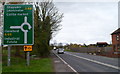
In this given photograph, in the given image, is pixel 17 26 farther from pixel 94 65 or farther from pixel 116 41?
pixel 116 41

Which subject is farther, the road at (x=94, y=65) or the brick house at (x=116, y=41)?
the brick house at (x=116, y=41)

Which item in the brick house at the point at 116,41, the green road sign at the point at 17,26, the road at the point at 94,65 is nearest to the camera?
the green road sign at the point at 17,26

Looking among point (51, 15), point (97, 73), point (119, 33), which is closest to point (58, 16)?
point (51, 15)

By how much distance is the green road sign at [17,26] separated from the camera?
33.2 feet

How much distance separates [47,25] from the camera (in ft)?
114

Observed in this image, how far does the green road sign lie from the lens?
1013 cm

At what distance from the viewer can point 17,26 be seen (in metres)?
10.3

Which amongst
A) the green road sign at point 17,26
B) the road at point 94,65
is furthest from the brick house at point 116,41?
the green road sign at point 17,26

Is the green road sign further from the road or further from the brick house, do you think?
the brick house

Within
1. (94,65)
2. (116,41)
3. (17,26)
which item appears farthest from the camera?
(116,41)

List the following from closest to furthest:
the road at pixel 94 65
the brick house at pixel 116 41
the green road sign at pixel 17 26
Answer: the green road sign at pixel 17 26
the road at pixel 94 65
the brick house at pixel 116 41

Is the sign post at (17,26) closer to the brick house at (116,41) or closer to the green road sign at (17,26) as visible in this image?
the green road sign at (17,26)

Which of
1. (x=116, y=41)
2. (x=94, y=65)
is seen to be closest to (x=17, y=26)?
(x=94, y=65)

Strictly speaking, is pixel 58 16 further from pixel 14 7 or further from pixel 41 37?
pixel 14 7
